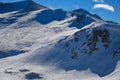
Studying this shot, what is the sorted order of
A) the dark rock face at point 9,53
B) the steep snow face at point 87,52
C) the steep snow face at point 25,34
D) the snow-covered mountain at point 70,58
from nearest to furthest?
the snow-covered mountain at point 70,58 < the steep snow face at point 87,52 < the dark rock face at point 9,53 < the steep snow face at point 25,34

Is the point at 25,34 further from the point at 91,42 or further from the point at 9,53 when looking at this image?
the point at 91,42

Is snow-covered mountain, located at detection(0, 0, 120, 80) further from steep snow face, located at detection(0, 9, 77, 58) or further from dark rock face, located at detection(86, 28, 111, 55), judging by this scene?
steep snow face, located at detection(0, 9, 77, 58)

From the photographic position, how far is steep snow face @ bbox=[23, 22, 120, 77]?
115 meters

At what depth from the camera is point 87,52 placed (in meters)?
125

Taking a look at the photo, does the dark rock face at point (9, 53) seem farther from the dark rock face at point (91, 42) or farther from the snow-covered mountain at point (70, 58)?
the dark rock face at point (91, 42)

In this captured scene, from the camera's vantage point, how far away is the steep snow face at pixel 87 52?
379 feet

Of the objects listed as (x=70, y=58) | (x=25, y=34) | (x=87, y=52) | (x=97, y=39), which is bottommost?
(x=70, y=58)

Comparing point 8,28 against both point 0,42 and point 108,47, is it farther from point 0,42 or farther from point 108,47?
point 108,47

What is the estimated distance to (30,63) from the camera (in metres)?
127

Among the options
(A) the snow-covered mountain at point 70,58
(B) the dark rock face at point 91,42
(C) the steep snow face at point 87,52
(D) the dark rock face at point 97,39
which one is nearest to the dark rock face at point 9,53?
(A) the snow-covered mountain at point 70,58

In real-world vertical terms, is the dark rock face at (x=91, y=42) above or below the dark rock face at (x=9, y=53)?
above

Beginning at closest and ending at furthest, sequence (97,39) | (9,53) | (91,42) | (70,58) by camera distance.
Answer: (70,58) → (91,42) → (97,39) → (9,53)

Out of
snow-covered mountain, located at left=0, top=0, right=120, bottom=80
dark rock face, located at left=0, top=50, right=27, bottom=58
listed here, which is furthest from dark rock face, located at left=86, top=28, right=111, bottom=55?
dark rock face, located at left=0, top=50, right=27, bottom=58

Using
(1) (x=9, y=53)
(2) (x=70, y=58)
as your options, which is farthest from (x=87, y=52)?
(1) (x=9, y=53)
